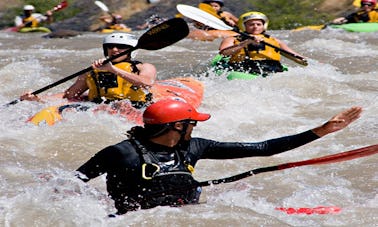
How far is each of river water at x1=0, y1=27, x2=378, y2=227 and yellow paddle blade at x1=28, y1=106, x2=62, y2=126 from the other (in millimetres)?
56

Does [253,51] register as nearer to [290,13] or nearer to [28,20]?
[290,13]

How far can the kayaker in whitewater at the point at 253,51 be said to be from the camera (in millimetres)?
9086

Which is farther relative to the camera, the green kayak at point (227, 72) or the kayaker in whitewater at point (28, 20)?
the kayaker in whitewater at point (28, 20)

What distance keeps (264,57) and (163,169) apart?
511 centimetres

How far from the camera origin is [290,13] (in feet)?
56.5

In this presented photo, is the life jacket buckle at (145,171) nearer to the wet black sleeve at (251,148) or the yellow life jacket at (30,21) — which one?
the wet black sleeve at (251,148)

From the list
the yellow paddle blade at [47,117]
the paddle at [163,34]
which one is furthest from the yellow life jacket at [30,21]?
the paddle at [163,34]

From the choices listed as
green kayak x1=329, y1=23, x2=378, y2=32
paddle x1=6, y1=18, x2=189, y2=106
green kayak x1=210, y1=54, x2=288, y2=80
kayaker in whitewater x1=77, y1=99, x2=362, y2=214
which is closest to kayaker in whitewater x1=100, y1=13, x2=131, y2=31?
green kayak x1=329, y1=23, x2=378, y2=32

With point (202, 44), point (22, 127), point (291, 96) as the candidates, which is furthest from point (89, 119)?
point (202, 44)

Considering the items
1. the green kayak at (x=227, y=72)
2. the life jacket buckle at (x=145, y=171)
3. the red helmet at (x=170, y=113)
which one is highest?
the red helmet at (x=170, y=113)

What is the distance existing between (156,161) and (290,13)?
1330 centimetres

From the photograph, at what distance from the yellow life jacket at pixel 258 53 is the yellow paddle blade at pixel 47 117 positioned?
2.74 metres

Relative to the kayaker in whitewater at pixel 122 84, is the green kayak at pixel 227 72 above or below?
below

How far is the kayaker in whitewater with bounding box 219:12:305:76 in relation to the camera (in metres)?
9.09
